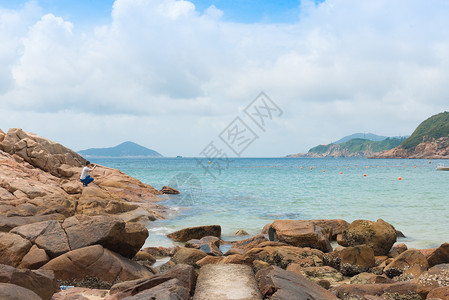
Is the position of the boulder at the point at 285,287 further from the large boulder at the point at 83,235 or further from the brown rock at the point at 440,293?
the large boulder at the point at 83,235

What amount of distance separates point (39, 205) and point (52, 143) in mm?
14677

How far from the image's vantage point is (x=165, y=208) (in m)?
22.7

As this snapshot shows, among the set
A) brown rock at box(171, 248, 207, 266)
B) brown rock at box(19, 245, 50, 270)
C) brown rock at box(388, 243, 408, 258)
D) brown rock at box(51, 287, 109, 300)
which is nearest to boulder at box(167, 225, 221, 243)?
brown rock at box(171, 248, 207, 266)

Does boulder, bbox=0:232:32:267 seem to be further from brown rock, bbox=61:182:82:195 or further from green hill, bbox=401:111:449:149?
green hill, bbox=401:111:449:149

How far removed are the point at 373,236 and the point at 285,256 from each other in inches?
132

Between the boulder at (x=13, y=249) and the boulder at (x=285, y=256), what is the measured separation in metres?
5.65

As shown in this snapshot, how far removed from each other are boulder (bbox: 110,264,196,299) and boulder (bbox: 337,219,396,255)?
23.5 feet

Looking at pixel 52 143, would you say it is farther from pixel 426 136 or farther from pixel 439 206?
pixel 426 136

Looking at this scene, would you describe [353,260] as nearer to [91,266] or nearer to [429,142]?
[91,266]

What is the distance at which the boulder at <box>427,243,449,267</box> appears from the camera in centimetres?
886

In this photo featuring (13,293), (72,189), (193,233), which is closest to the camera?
(13,293)

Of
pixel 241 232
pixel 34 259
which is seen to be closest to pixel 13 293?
pixel 34 259

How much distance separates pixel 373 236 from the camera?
449 inches

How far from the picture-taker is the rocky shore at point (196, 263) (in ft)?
19.1
